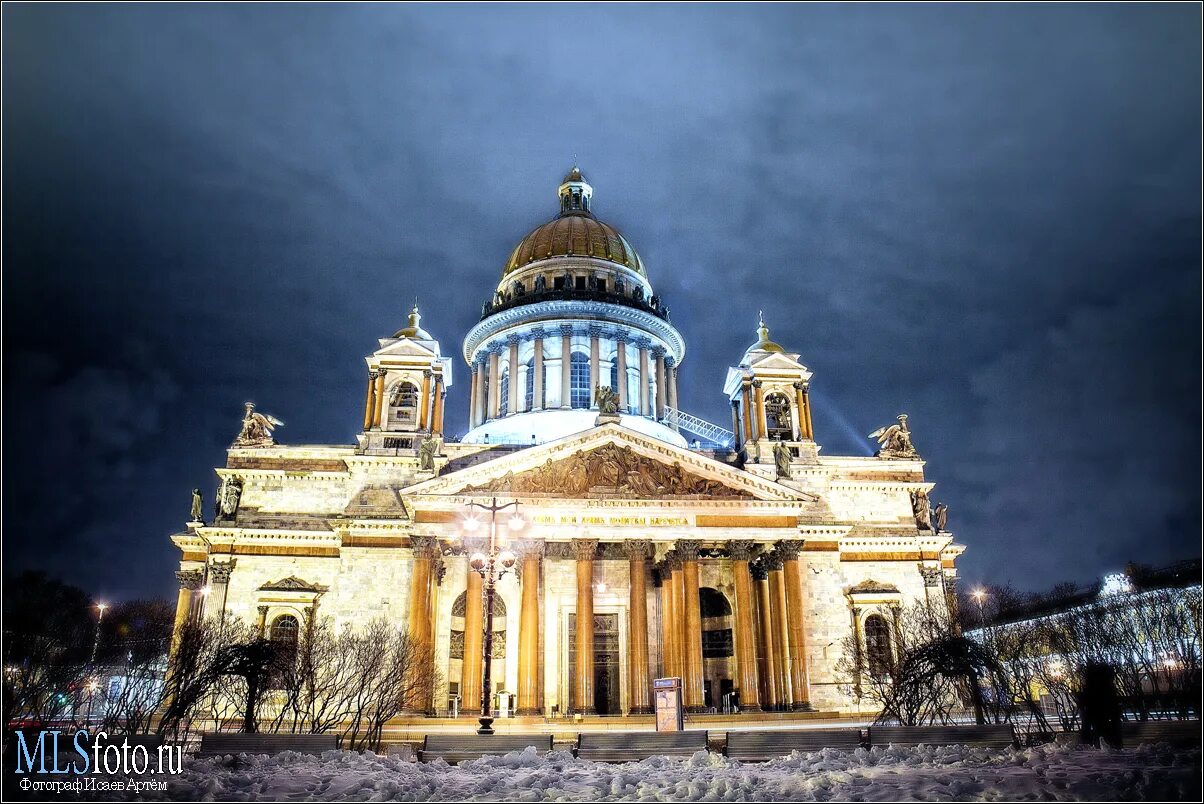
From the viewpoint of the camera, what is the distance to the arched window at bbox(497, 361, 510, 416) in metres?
51.7

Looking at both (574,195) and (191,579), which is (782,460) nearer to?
(191,579)

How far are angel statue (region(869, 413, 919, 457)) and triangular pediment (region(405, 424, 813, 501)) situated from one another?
9430 mm

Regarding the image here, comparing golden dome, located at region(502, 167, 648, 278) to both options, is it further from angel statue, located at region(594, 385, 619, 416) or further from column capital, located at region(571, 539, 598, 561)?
column capital, located at region(571, 539, 598, 561)

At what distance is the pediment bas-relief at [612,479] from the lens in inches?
1291

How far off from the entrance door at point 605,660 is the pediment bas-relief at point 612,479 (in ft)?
20.1

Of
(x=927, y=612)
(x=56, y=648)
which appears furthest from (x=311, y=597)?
(x=927, y=612)

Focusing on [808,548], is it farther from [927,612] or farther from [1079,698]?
[1079,698]

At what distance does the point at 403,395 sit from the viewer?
4041 centimetres

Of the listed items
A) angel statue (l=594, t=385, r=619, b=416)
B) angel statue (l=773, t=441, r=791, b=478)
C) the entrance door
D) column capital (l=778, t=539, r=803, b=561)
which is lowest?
the entrance door

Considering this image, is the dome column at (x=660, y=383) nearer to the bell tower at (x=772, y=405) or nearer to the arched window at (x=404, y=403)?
the bell tower at (x=772, y=405)

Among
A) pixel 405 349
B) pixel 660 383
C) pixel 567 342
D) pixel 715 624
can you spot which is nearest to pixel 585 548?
pixel 715 624

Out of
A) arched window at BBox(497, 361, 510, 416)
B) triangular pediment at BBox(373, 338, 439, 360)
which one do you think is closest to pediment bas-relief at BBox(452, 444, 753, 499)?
triangular pediment at BBox(373, 338, 439, 360)

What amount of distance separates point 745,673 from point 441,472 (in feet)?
51.8

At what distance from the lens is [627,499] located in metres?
32.7
